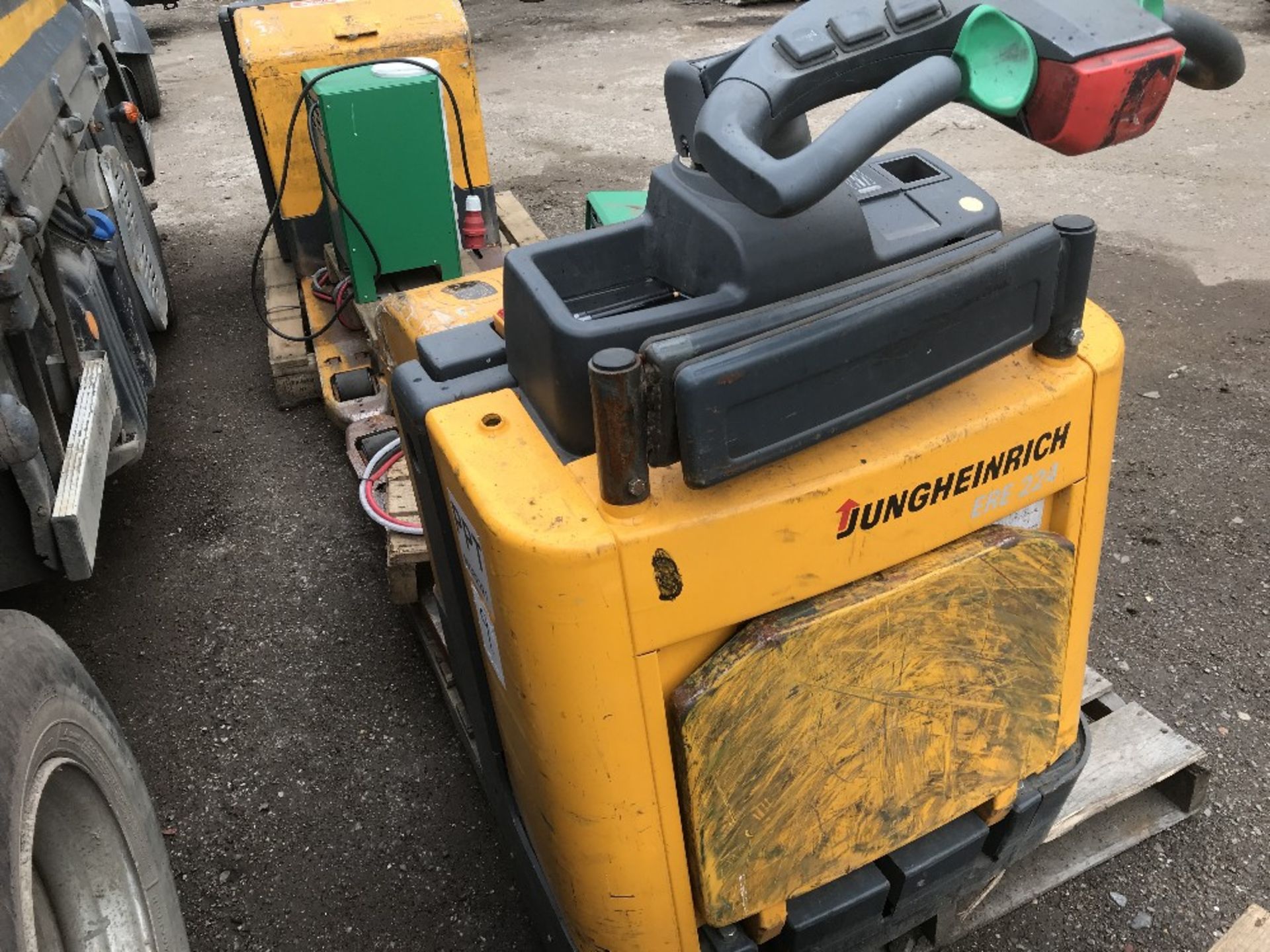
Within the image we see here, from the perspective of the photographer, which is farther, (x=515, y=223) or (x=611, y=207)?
(x=515, y=223)

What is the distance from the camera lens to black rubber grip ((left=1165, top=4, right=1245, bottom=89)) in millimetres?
1279

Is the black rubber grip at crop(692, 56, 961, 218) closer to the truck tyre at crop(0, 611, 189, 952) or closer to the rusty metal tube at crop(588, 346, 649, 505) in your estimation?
the rusty metal tube at crop(588, 346, 649, 505)

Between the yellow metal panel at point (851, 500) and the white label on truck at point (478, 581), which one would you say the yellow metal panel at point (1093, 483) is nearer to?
the yellow metal panel at point (851, 500)

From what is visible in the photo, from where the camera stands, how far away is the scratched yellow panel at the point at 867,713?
1.28 meters

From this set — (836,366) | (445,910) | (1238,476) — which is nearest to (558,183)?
(1238,476)

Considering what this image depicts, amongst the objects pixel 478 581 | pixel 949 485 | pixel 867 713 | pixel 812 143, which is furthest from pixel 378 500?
pixel 812 143

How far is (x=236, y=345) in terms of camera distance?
12.9 feet

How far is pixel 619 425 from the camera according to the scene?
3.50 feet

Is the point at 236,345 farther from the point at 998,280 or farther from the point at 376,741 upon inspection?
the point at 998,280

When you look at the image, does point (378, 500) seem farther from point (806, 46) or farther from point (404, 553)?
point (806, 46)

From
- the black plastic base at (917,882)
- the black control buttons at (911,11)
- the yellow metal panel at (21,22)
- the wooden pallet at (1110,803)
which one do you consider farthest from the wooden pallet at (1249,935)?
the yellow metal panel at (21,22)

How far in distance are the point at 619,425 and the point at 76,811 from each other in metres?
1.01

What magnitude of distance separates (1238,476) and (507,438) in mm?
2531

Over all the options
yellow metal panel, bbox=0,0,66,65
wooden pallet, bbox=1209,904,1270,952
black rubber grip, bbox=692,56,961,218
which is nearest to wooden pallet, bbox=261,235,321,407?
yellow metal panel, bbox=0,0,66,65
